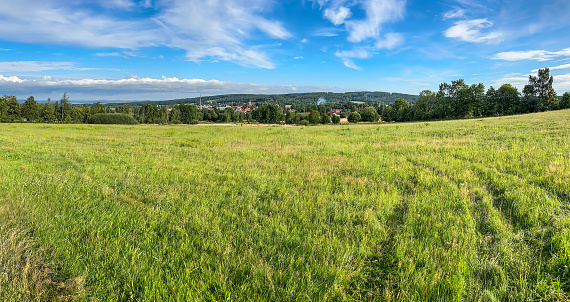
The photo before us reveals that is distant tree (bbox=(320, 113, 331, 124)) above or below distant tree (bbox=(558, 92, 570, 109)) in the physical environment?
below

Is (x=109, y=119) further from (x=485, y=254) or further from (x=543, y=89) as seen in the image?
(x=543, y=89)

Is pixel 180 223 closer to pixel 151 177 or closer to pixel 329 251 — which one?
pixel 329 251

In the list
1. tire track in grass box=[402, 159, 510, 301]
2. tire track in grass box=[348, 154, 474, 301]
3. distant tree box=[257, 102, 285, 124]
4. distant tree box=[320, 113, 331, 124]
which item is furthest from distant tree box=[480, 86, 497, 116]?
tire track in grass box=[348, 154, 474, 301]

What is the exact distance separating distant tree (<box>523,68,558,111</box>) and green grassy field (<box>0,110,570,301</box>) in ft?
313

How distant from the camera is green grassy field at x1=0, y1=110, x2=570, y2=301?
2.76 m

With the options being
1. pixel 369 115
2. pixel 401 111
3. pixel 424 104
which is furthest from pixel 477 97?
pixel 369 115

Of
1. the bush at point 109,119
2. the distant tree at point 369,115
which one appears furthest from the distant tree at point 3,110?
the distant tree at point 369,115

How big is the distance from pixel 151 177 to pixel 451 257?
7.59 m

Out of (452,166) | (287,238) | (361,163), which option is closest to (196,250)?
(287,238)

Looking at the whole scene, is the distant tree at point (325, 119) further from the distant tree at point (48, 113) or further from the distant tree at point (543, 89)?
the distant tree at point (48, 113)

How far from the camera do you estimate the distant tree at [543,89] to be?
70750mm

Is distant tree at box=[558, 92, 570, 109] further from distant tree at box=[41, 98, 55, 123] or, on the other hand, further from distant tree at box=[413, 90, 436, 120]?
distant tree at box=[41, 98, 55, 123]

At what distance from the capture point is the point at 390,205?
16.2 ft

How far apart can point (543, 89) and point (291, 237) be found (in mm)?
107503
